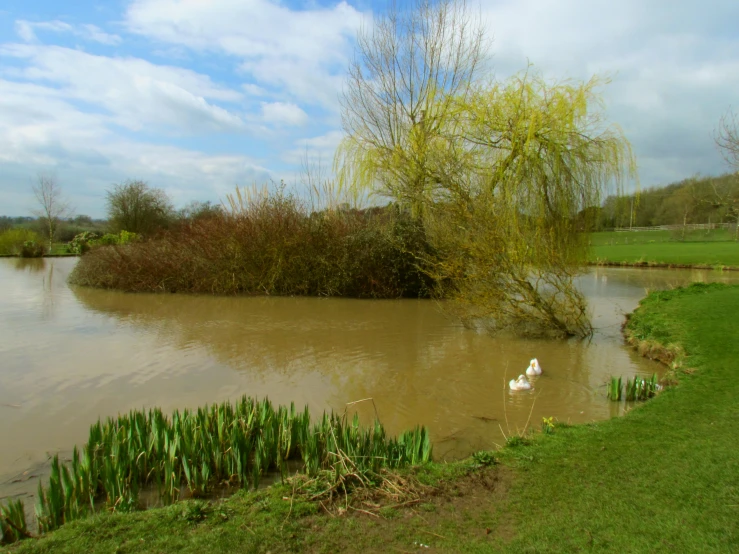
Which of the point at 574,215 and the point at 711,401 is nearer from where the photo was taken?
the point at 711,401

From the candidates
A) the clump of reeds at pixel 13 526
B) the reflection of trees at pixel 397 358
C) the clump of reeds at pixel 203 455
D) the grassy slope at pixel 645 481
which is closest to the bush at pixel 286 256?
the reflection of trees at pixel 397 358

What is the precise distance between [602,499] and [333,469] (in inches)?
80.2

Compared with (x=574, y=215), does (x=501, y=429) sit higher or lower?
lower

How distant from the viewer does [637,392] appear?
22.4 ft

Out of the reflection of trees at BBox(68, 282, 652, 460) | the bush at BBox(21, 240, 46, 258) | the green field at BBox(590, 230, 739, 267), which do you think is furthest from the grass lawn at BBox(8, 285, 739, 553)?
the bush at BBox(21, 240, 46, 258)

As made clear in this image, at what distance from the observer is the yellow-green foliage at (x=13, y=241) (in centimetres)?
4031

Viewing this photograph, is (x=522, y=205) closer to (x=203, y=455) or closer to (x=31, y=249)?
(x=203, y=455)

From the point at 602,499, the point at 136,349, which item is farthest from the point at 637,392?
the point at 136,349

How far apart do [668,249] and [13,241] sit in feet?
173

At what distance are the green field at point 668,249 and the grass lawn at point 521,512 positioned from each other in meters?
9.80

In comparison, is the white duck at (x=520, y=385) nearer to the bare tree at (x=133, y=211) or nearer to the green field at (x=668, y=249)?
the green field at (x=668, y=249)

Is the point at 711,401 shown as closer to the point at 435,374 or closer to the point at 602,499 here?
the point at 602,499

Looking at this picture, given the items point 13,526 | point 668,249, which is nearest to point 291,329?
point 13,526

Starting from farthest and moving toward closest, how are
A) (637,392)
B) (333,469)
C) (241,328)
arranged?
(241,328), (637,392), (333,469)
